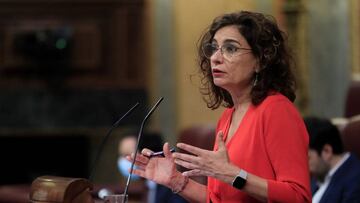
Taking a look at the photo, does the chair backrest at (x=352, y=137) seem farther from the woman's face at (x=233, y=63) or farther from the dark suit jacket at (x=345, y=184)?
the woman's face at (x=233, y=63)

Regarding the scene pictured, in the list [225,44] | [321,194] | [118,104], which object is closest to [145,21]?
[118,104]

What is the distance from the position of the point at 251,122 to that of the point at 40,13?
425cm

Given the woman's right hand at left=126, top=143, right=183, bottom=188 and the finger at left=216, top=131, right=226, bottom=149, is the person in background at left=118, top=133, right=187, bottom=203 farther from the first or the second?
the finger at left=216, top=131, right=226, bottom=149

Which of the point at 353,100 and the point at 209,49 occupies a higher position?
the point at 209,49

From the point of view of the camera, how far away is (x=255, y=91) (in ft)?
6.69

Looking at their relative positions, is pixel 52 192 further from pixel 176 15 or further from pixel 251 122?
pixel 176 15

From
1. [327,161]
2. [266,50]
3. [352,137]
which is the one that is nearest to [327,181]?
[327,161]

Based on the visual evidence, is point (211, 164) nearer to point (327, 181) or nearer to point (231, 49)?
point (231, 49)

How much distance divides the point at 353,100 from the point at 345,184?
1.08 metres

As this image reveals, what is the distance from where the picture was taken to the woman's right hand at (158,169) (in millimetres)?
2078

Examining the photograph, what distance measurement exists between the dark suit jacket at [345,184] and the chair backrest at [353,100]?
897mm

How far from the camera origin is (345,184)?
9.26ft

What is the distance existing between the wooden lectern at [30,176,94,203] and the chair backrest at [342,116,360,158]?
4.99 feet

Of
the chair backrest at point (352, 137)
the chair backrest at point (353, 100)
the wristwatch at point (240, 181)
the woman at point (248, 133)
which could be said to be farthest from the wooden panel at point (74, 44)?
the wristwatch at point (240, 181)
